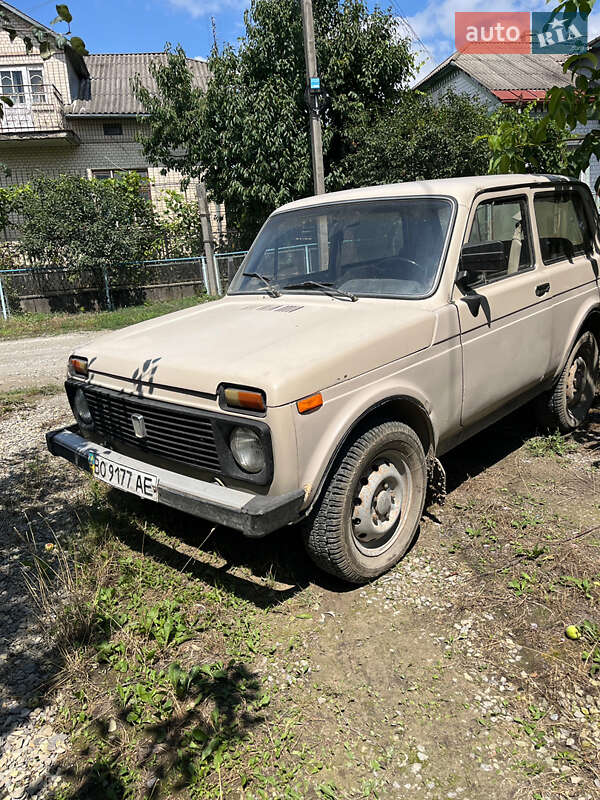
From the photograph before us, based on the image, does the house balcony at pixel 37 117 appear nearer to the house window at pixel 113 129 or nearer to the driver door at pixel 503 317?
the house window at pixel 113 129

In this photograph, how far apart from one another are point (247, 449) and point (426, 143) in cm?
1312

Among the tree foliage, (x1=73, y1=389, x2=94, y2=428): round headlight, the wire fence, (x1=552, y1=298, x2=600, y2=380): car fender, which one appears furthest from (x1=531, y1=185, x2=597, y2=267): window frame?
the tree foliage

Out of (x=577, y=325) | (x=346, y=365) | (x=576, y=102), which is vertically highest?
(x=576, y=102)

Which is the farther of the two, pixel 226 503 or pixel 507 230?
pixel 507 230

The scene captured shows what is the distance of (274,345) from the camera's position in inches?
118

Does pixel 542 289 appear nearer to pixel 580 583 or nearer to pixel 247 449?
pixel 580 583

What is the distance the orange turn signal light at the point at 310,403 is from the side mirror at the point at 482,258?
A: 1.36m

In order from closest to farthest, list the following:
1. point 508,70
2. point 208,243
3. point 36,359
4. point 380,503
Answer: point 380,503 → point 36,359 → point 208,243 → point 508,70

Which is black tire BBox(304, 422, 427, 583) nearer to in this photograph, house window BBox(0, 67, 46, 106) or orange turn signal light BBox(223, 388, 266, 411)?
orange turn signal light BBox(223, 388, 266, 411)

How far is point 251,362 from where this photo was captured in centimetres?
281

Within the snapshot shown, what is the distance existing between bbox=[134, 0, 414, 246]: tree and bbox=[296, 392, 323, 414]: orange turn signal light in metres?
13.5

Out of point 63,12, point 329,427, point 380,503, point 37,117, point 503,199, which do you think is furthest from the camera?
point 37,117

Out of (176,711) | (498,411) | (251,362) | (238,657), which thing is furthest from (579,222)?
(176,711)

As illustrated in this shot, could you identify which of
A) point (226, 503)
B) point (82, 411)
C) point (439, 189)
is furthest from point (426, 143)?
point (226, 503)
